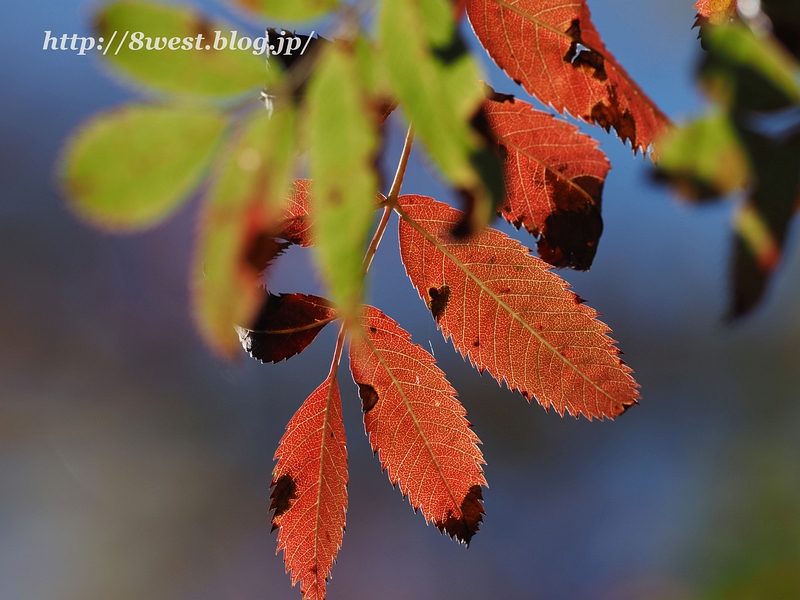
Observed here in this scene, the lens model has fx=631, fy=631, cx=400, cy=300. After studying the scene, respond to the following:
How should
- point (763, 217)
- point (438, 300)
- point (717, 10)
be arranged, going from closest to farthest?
point (763, 217) < point (717, 10) < point (438, 300)

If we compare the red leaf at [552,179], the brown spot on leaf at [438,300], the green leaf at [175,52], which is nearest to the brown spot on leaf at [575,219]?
the red leaf at [552,179]

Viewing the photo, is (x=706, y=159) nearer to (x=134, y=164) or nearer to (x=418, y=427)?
(x=134, y=164)

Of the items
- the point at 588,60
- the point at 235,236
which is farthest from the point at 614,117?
the point at 235,236

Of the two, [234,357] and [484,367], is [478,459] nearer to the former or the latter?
[484,367]

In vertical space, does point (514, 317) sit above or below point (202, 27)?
below

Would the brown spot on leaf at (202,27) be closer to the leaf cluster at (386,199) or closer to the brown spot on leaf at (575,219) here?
the leaf cluster at (386,199)

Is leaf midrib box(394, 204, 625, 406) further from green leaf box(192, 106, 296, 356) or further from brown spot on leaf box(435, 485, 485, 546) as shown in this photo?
green leaf box(192, 106, 296, 356)

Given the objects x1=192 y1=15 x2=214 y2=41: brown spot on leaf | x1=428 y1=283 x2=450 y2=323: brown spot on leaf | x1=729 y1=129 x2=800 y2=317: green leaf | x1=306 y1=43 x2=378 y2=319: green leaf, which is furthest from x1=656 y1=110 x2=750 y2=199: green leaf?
x1=428 y1=283 x2=450 y2=323: brown spot on leaf
